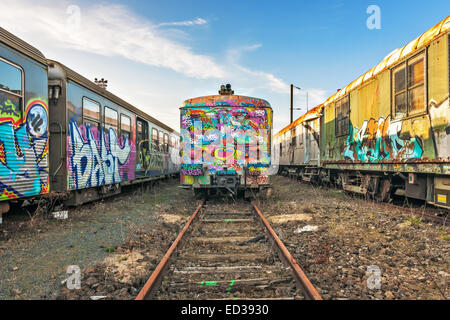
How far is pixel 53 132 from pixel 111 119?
2.82 metres

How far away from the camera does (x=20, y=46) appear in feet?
18.0

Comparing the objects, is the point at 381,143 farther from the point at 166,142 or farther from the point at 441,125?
the point at 166,142

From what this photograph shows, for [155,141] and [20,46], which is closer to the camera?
[20,46]

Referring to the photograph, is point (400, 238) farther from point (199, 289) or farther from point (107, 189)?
point (107, 189)

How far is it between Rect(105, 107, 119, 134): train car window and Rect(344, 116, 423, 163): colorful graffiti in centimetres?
730

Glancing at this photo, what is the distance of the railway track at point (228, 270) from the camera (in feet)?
10.6

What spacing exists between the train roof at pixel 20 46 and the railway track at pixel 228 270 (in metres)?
4.23

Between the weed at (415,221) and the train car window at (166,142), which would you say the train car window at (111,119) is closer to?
the train car window at (166,142)

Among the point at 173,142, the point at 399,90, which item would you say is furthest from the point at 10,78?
the point at 173,142

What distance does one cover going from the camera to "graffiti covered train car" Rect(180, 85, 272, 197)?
9.20 m

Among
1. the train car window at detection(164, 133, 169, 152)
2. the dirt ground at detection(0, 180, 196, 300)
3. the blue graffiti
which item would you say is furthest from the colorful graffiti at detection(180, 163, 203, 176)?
the train car window at detection(164, 133, 169, 152)

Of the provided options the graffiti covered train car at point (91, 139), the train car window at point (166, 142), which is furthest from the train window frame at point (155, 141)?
the train car window at point (166, 142)

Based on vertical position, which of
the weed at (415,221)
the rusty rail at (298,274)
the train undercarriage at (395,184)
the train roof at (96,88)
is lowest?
the rusty rail at (298,274)
